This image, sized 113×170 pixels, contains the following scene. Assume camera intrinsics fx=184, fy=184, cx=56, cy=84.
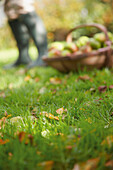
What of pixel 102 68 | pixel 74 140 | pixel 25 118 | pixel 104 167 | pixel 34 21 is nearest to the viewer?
pixel 104 167

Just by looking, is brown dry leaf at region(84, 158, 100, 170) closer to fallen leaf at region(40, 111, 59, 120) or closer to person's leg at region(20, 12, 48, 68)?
fallen leaf at region(40, 111, 59, 120)

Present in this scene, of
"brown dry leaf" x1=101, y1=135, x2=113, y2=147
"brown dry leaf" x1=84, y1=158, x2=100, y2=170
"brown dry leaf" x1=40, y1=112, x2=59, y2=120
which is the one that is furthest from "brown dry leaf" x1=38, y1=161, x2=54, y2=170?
"brown dry leaf" x1=40, y1=112, x2=59, y2=120

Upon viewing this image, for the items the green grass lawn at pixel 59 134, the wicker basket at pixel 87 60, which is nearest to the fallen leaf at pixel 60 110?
the green grass lawn at pixel 59 134

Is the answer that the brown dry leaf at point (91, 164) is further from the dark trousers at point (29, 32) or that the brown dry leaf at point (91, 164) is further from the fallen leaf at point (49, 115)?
the dark trousers at point (29, 32)

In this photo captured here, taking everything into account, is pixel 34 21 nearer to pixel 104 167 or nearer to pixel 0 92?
pixel 0 92

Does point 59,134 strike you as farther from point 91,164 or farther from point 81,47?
Answer: point 81,47

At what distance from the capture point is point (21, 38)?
3.27 metres

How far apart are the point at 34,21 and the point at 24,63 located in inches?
32.3

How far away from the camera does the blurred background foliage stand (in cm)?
825

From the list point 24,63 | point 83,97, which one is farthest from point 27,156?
point 24,63

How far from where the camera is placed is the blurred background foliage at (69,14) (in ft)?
27.1

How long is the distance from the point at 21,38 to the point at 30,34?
347 millimetres

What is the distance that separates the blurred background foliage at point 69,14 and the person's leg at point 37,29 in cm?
528

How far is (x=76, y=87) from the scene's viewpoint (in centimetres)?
155
